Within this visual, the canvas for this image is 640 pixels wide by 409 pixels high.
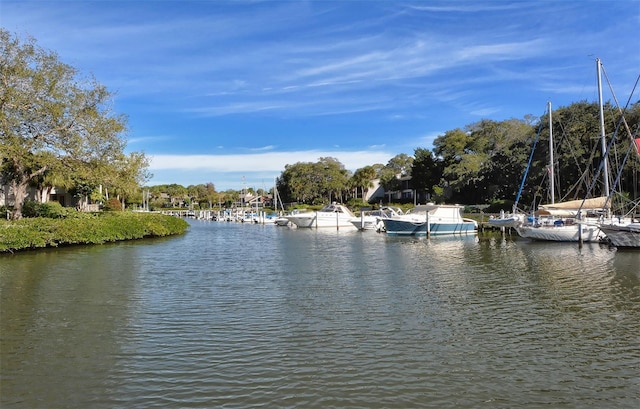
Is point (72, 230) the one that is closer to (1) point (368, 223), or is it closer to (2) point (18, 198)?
(2) point (18, 198)

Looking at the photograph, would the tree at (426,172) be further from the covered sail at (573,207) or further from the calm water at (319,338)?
the calm water at (319,338)

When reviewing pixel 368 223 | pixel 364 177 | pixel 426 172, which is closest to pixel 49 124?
pixel 368 223

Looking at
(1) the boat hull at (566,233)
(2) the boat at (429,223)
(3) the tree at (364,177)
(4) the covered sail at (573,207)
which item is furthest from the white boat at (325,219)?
(3) the tree at (364,177)

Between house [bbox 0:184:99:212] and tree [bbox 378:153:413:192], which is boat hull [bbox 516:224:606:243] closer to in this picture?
house [bbox 0:184:99:212]

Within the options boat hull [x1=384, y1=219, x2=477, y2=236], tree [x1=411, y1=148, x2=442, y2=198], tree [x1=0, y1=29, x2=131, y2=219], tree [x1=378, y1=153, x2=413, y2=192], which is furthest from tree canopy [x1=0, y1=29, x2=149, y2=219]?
tree [x1=378, y1=153, x2=413, y2=192]

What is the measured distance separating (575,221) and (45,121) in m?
35.5

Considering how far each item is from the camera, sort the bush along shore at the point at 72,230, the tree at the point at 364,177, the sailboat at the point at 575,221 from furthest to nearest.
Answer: the tree at the point at 364,177
the sailboat at the point at 575,221
the bush along shore at the point at 72,230

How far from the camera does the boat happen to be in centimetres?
4181

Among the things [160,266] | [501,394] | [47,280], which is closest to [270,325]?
[501,394]

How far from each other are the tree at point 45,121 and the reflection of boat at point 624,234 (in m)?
32.1

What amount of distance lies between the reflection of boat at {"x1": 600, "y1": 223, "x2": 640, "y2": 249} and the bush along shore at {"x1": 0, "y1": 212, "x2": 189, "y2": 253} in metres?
31.3

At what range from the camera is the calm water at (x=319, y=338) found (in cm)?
743

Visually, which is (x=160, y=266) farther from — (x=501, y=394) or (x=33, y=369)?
(x=501, y=394)

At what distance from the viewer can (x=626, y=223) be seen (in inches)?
1107
